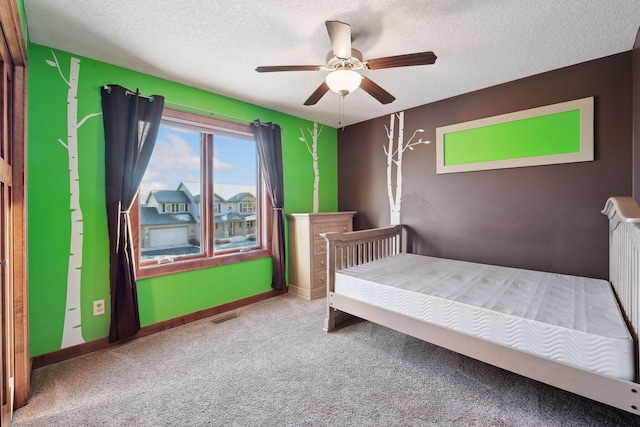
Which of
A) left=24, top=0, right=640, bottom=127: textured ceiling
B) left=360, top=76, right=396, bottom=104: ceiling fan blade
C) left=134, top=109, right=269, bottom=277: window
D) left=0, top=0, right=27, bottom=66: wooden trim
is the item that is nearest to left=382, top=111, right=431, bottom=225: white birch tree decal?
left=24, top=0, right=640, bottom=127: textured ceiling

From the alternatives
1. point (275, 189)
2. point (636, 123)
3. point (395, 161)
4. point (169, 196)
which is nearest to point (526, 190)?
point (636, 123)

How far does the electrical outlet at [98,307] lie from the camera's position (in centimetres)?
215

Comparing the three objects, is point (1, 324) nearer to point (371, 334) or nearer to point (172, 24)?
point (172, 24)

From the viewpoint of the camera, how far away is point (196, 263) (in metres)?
2.72

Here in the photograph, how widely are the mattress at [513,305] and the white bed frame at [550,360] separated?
4cm

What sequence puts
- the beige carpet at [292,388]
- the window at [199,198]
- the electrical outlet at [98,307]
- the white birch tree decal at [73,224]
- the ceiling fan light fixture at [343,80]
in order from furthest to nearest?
1. the window at [199,198]
2. the electrical outlet at [98,307]
3. the white birch tree decal at [73,224]
4. the ceiling fan light fixture at [343,80]
5. the beige carpet at [292,388]

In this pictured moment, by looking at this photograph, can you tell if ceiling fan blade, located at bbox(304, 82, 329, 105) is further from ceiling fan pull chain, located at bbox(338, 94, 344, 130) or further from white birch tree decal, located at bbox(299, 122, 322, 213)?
white birch tree decal, located at bbox(299, 122, 322, 213)

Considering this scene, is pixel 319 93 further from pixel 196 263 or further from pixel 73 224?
pixel 73 224

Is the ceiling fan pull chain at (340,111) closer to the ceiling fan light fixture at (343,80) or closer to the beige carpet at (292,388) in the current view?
the ceiling fan light fixture at (343,80)

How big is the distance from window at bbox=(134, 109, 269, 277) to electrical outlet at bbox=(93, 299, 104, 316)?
34 centimetres

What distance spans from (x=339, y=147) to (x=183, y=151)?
7.51 feet

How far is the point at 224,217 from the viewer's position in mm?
3059

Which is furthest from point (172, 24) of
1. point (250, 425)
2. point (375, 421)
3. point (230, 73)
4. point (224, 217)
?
point (375, 421)

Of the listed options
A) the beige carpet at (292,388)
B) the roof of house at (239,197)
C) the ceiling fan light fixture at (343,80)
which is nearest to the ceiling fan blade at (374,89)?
the ceiling fan light fixture at (343,80)
